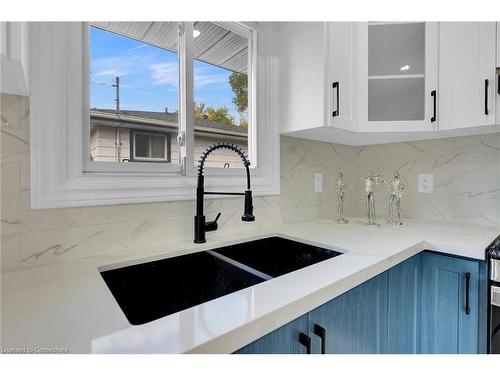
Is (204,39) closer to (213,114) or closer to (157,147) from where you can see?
(213,114)

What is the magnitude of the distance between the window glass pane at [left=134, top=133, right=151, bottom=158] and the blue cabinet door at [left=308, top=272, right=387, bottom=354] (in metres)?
0.92

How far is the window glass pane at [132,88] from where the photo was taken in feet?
3.25

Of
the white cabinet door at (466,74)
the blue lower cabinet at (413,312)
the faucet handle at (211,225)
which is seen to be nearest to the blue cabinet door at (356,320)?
the blue lower cabinet at (413,312)

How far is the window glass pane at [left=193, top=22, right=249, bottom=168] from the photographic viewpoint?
1.24m

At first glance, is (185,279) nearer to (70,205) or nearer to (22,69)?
(70,205)

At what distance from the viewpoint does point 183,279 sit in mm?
937

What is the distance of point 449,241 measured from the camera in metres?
1.05

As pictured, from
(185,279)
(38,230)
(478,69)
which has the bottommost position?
(185,279)

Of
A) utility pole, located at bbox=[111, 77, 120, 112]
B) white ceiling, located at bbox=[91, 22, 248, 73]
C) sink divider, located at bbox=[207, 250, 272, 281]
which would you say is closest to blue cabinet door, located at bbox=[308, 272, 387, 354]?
sink divider, located at bbox=[207, 250, 272, 281]

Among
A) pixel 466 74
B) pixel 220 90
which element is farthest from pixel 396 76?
pixel 220 90

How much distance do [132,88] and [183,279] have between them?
0.84 m

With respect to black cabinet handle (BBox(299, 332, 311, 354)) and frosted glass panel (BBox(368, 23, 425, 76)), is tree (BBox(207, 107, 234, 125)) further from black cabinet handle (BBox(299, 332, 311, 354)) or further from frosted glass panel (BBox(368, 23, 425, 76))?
black cabinet handle (BBox(299, 332, 311, 354))

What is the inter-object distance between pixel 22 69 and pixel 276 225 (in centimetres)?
121
